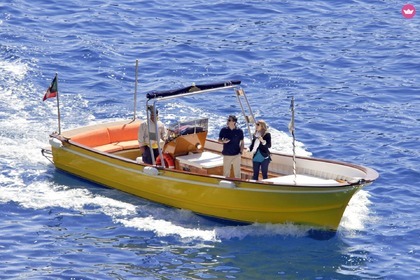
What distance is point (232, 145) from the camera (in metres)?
27.0

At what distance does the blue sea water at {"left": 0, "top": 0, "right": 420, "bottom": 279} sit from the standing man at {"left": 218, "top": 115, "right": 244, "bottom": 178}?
1.50 meters

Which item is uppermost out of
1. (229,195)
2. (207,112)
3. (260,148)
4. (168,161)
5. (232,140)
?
(232,140)

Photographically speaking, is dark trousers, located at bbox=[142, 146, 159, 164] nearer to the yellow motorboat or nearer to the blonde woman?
the yellow motorboat

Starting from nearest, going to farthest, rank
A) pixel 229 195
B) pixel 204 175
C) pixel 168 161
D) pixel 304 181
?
pixel 304 181 < pixel 229 195 < pixel 204 175 < pixel 168 161

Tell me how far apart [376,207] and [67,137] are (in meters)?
8.33

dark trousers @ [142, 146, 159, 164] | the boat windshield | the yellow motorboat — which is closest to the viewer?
the yellow motorboat

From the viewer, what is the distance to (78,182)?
95.2 feet

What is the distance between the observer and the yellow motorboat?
A: 2538 centimetres

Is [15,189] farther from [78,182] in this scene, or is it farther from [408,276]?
[408,276]

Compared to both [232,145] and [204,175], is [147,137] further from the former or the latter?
[204,175]

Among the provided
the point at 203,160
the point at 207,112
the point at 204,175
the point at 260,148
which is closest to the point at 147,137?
the point at 203,160

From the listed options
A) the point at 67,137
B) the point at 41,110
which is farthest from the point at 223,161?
the point at 41,110

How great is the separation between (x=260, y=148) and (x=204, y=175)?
62.5 inches

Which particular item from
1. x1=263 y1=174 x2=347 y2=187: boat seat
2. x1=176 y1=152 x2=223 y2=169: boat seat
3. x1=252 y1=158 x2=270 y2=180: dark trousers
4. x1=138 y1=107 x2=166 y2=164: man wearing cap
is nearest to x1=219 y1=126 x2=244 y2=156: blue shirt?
x1=252 y1=158 x2=270 y2=180: dark trousers
